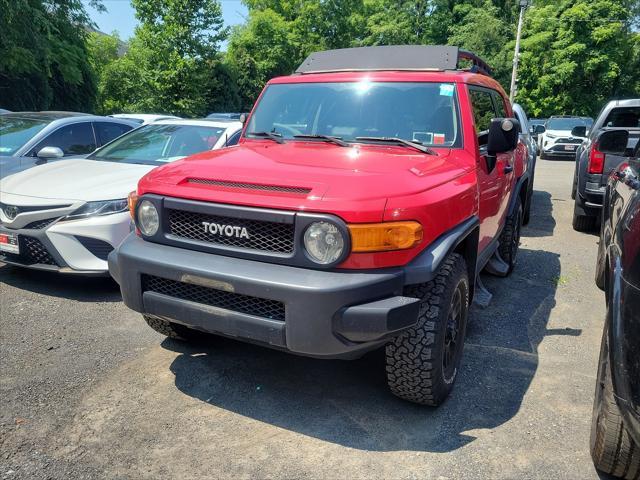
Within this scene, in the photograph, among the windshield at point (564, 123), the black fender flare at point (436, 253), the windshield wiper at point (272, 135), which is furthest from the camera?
the windshield at point (564, 123)

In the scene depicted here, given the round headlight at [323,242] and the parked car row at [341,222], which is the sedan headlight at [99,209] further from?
the round headlight at [323,242]

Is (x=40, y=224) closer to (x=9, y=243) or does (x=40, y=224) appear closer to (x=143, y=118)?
(x=9, y=243)

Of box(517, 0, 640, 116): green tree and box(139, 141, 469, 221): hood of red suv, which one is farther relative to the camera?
box(517, 0, 640, 116): green tree

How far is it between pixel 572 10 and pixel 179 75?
79.1 ft

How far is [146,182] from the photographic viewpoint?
3.11 m

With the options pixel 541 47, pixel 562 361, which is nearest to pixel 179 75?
pixel 541 47

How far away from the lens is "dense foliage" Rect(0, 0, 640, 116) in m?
18.9

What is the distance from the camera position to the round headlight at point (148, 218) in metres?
3.01

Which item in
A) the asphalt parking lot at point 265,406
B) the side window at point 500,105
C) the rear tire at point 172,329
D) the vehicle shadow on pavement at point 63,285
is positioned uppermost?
the side window at point 500,105

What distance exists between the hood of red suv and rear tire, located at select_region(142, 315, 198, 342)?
963 millimetres

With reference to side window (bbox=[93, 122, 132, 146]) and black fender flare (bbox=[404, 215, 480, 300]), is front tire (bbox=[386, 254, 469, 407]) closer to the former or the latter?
black fender flare (bbox=[404, 215, 480, 300])

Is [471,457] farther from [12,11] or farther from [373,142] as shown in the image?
[12,11]

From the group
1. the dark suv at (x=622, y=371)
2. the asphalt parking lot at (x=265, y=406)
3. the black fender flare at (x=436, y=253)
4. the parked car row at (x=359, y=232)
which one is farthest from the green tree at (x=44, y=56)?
the dark suv at (x=622, y=371)

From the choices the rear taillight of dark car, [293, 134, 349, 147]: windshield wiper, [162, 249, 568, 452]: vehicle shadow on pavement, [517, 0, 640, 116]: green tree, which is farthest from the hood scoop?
[517, 0, 640, 116]: green tree
